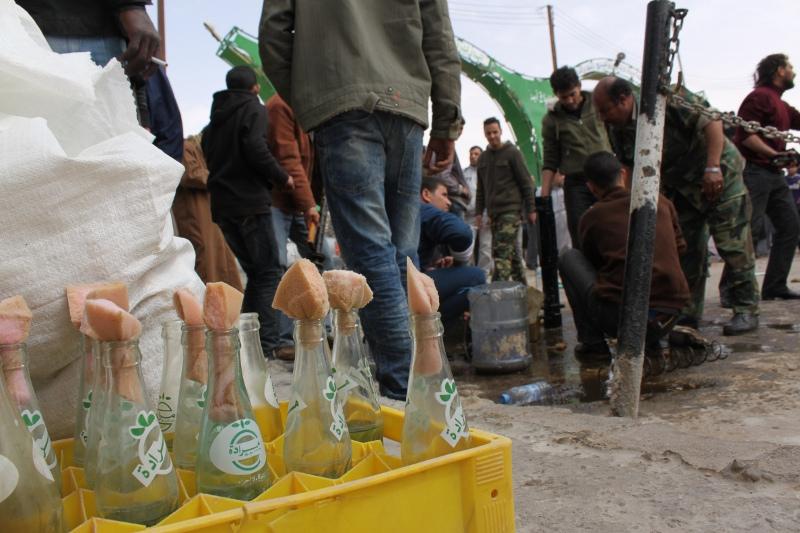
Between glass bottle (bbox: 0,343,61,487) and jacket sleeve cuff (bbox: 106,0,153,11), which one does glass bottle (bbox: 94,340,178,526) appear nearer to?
glass bottle (bbox: 0,343,61,487)

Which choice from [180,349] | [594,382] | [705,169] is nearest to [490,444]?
[180,349]

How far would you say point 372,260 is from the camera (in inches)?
99.8

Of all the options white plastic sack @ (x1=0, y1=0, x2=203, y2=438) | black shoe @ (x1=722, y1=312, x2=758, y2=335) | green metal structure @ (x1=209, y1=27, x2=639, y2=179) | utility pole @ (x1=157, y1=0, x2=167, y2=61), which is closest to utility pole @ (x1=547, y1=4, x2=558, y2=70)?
green metal structure @ (x1=209, y1=27, x2=639, y2=179)

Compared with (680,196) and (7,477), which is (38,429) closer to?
(7,477)

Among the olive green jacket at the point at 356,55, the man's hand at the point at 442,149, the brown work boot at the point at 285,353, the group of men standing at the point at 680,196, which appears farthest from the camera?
the brown work boot at the point at 285,353

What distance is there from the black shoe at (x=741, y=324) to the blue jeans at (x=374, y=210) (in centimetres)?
277

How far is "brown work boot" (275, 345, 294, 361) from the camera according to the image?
3.86 meters

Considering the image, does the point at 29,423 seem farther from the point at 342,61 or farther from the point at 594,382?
the point at 594,382

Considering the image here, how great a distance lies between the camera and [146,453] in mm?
857

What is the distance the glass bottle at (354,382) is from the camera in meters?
1.16

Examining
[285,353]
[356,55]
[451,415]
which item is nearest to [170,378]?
[451,415]

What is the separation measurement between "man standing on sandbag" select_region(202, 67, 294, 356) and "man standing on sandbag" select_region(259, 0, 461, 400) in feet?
4.69

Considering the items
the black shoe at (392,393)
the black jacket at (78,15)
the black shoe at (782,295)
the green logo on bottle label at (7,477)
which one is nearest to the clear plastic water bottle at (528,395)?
the black shoe at (392,393)

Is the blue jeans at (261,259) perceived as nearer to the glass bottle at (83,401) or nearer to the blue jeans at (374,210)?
the blue jeans at (374,210)
